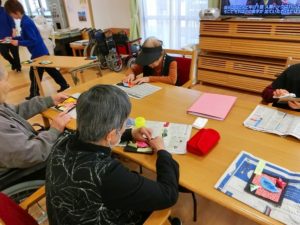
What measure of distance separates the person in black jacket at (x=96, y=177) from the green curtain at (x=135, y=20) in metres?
3.79

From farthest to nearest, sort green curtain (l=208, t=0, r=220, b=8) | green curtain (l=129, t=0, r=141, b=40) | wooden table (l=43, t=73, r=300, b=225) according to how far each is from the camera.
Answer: green curtain (l=129, t=0, r=141, b=40) → green curtain (l=208, t=0, r=220, b=8) → wooden table (l=43, t=73, r=300, b=225)

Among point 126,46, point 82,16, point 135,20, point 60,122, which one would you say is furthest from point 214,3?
point 82,16

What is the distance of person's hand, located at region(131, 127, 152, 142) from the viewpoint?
1.09 metres

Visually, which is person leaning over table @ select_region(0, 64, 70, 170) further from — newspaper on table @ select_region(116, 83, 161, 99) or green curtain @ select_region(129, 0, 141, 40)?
green curtain @ select_region(129, 0, 141, 40)

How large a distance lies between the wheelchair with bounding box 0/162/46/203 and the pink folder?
0.90 metres

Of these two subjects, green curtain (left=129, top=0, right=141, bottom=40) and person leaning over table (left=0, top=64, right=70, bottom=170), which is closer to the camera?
person leaning over table (left=0, top=64, right=70, bottom=170)

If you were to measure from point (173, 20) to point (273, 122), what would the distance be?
3.08 meters

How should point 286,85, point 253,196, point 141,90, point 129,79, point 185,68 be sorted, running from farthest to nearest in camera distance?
point 185,68, point 129,79, point 141,90, point 286,85, point 253,196

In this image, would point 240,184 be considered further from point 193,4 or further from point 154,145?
point 193,4

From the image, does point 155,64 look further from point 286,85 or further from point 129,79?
point 286,85

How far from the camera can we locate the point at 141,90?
1.72m

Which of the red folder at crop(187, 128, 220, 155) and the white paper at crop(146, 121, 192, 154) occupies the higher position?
the red folder at crop(187, 128, 220, 155)

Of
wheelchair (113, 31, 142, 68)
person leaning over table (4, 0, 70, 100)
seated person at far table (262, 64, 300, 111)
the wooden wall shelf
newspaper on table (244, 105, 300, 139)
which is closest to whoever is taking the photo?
newspaper on table (244, 105, 300, 139)

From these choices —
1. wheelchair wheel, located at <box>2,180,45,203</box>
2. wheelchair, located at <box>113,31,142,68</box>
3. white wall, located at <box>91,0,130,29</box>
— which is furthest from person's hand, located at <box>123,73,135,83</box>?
white wall, located at <box>91,0,130,29</box>
